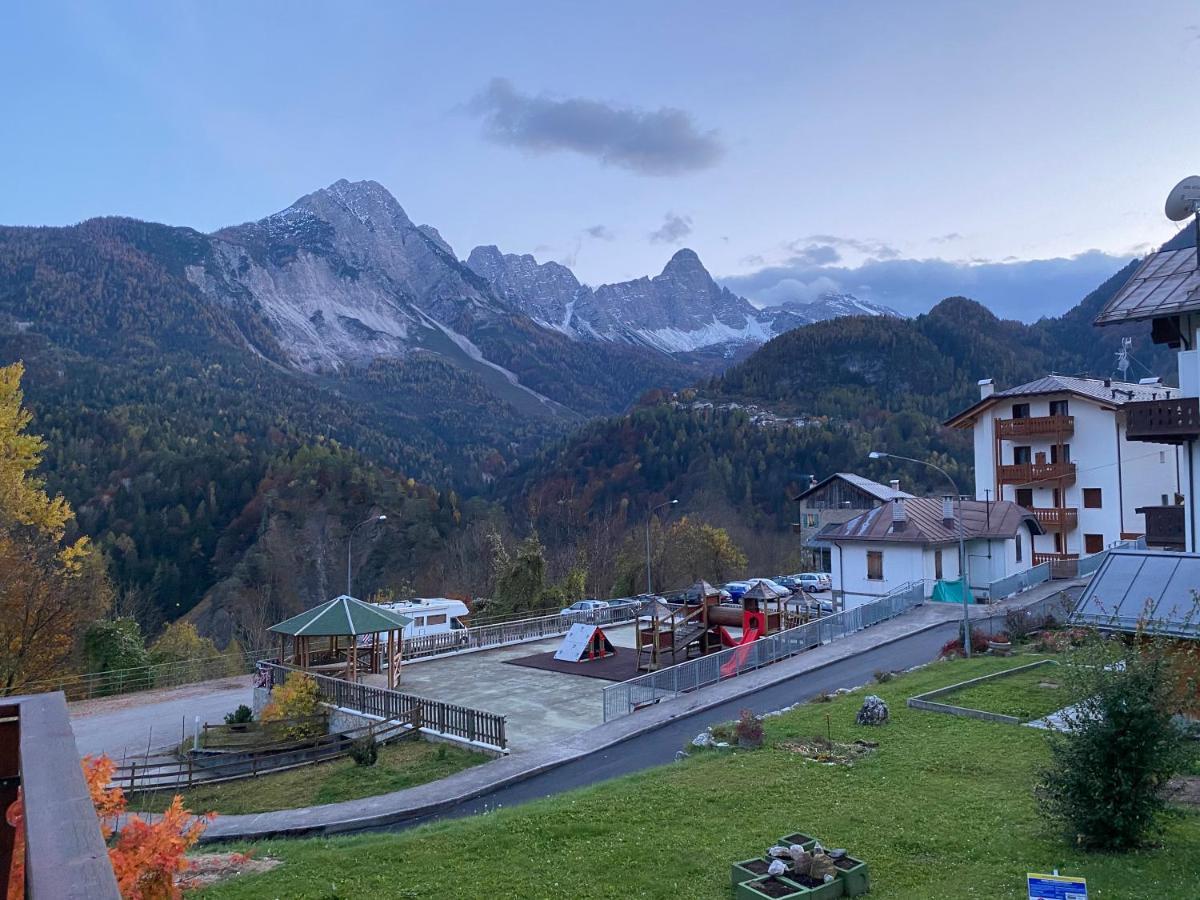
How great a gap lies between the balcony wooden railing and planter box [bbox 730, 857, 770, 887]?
42.4 m

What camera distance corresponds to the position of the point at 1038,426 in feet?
149


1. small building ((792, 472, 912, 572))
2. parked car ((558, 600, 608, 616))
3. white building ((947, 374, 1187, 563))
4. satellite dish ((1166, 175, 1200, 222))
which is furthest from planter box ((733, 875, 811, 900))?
small building ((792, 472, 912, 572))

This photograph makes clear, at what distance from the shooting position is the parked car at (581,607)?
40906 mm

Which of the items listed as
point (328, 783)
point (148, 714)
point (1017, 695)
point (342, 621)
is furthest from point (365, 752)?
point (1017, 695)

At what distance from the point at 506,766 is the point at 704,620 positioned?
14.6 metres

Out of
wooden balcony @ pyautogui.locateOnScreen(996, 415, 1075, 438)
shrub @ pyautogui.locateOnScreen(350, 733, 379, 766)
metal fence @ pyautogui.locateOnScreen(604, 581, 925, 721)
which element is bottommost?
shrub @ pyautogui.locateOnScreen(350, 733, 379, 766)

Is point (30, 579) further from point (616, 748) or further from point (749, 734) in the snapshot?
point (749, 734)

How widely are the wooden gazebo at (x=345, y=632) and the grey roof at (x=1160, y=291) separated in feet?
76.2

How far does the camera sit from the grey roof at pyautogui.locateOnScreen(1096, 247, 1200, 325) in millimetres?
19500

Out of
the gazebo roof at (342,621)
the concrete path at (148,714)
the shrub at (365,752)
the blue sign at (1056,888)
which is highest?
the blue sign at (1056,888)

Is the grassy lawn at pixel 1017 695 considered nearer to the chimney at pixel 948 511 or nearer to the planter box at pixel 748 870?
the planter box at pixel 748 870

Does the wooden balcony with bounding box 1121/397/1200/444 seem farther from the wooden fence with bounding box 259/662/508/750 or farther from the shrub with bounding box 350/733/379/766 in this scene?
the shrub with bounding box 350/733/379/766

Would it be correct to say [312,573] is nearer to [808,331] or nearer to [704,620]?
[704,620]

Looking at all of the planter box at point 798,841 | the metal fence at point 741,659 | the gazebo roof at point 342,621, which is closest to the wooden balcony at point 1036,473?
the metal fence at point 741,659
